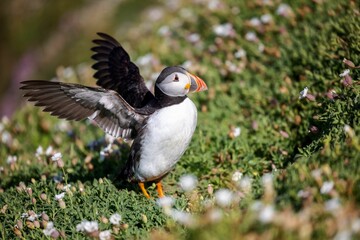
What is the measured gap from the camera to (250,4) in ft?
26.7

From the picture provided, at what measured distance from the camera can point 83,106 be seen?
5.03m

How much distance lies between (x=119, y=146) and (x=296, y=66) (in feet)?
7.55

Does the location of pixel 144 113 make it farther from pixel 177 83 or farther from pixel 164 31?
pixel 164 31

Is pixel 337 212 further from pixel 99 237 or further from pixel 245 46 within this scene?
pixel 245 46

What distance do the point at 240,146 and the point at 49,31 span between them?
807 cm

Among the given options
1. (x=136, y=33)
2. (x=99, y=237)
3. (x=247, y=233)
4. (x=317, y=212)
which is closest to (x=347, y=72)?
(x=317, y=212)

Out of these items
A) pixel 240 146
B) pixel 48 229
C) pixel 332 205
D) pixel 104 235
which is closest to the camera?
pixel 332 205

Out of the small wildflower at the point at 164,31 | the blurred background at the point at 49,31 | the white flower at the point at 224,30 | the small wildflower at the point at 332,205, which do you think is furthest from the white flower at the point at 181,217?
the blurred background at the point at 49,31

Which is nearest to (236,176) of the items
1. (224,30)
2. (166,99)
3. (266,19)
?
(166,99)

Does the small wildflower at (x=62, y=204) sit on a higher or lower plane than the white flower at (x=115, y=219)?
lower

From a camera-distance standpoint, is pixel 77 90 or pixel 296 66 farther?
pixel 296 66

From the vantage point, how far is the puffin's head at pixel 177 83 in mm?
4801

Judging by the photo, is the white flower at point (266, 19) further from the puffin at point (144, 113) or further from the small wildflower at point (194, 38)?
the puffin at point (144, 113)

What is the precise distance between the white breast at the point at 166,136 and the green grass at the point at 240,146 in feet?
1.15
